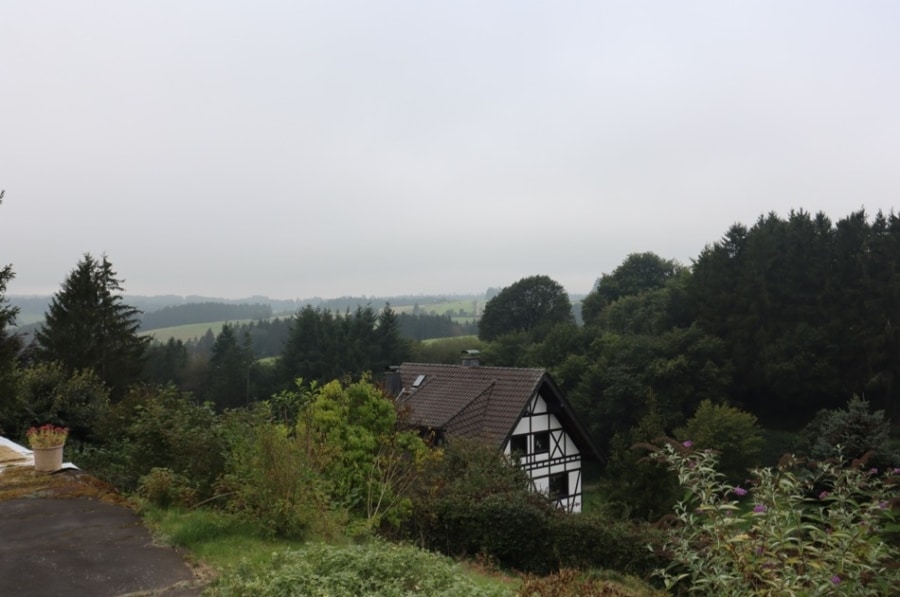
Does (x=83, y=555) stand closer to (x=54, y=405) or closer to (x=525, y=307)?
(x=54, y=405)

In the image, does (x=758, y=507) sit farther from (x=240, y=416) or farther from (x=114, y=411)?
(x=114, y=411)

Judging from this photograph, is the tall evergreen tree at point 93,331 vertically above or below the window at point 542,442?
above

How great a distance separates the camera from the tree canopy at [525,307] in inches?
2562

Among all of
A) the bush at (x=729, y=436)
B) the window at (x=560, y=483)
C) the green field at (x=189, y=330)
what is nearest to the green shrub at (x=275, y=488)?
the window at (x=560, y=483)

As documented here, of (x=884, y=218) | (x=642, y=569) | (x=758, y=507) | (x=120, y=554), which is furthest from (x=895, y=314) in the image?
(x=120, y=554)

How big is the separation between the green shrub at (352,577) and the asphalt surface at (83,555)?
79 cm

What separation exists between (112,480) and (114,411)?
4.30 meters

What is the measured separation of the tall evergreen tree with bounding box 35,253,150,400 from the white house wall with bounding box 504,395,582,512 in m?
20.3

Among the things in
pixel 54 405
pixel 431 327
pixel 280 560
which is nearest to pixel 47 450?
pixel 280 560

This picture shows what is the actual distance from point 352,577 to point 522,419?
1647cm

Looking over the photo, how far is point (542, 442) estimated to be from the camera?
21.4 metres

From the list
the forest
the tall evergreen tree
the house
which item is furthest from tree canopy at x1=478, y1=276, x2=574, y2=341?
the house

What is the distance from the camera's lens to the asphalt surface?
5.31 metres

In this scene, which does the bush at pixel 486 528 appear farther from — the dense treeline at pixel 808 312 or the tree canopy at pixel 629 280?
the tree canopy at pixel 629 280
